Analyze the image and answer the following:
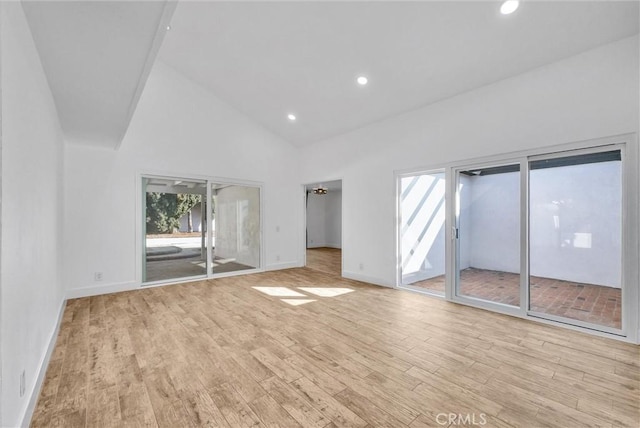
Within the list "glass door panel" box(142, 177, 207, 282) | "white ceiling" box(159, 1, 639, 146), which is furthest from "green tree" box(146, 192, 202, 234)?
"white ceiling" box(159, 1, 639, 146)

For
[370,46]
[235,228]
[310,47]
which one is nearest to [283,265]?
[235,228]

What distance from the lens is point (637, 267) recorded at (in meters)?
2.69

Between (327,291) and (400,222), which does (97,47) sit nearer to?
(327,291)

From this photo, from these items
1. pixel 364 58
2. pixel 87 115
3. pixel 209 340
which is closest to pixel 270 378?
pixel 209 340

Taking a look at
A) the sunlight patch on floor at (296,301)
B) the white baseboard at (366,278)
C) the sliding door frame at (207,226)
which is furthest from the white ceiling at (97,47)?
the white baseboard at (366,278)

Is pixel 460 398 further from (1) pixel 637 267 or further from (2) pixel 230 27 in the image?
(2) pixel 230 27

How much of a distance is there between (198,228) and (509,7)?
229 inches

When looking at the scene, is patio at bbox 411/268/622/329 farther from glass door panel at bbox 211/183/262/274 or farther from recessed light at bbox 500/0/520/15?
glass door panel at bbox 211/183/262/274

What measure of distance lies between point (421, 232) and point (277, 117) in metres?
3.86

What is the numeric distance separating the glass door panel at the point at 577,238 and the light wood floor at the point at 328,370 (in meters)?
0.44

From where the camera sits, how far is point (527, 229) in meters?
3.42

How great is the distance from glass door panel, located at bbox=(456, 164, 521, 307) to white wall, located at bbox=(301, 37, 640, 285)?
0.43 meters

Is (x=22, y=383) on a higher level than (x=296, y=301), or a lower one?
higher

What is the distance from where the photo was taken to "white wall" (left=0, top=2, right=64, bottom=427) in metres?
1.40
